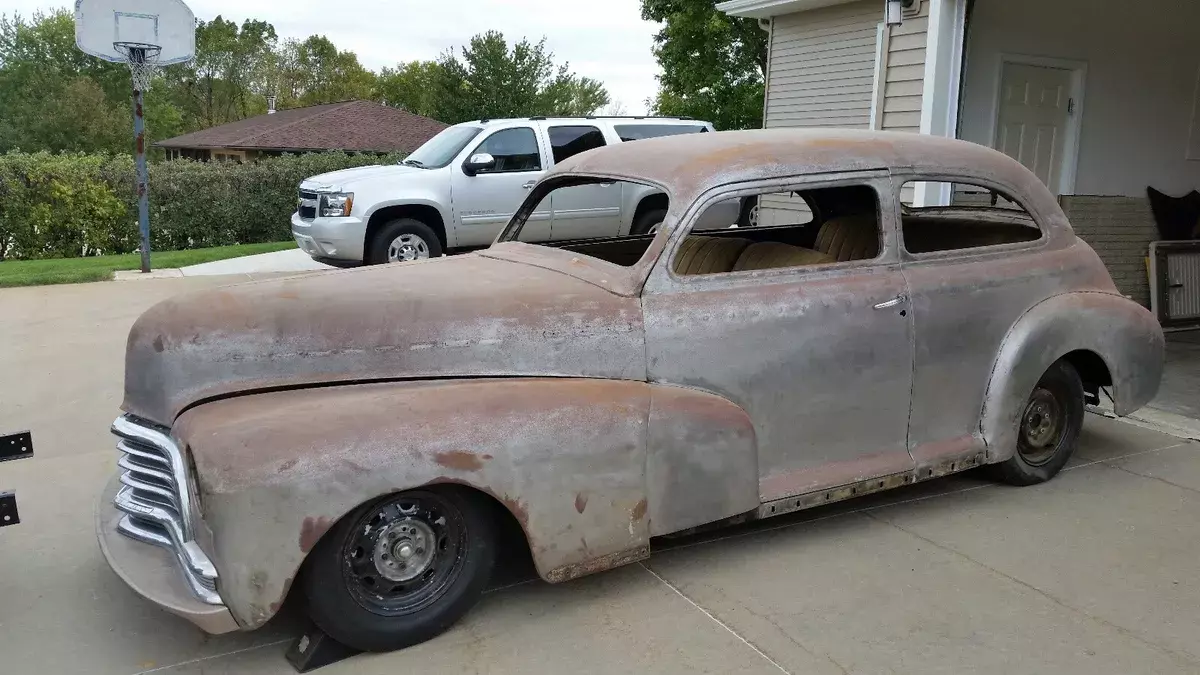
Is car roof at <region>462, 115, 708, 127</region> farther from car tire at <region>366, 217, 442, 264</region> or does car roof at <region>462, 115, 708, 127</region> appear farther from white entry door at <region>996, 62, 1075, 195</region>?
white entry door at <region>996, 62, 1075, 195</region>

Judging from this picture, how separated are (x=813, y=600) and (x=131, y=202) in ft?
51.6

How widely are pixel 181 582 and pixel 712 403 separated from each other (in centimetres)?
208

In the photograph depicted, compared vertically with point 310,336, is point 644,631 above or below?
below

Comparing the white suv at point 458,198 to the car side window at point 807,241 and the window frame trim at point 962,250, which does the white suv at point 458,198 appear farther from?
the window frame trim at point 962,250

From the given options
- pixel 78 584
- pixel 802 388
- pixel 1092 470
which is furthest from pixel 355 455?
pixel 1092 470

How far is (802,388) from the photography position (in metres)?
4.11

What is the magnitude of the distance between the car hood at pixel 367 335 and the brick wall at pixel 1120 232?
A: 7426 mm

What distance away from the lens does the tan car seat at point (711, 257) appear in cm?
485

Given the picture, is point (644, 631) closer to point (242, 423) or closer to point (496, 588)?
point (496, 588)

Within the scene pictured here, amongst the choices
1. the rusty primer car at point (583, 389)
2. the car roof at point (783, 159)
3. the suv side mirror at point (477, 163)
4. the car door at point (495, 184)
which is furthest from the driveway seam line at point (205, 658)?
the suv side mirror at point (477, 163)

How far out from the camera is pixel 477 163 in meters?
10.9

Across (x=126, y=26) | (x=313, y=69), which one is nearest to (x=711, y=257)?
(x=126, y=26)

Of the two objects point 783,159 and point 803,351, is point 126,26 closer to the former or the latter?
point 783,159

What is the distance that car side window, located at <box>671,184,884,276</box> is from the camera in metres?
4.62
